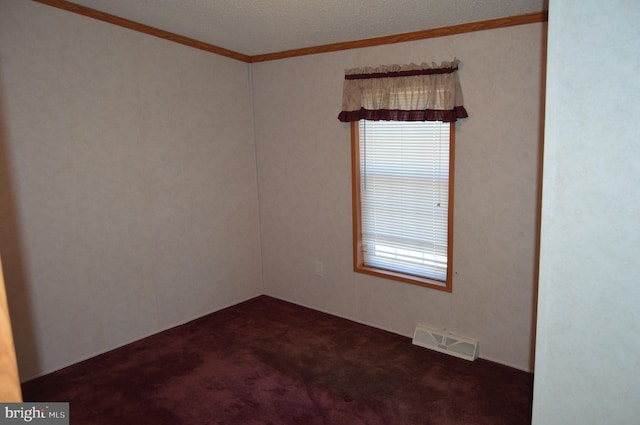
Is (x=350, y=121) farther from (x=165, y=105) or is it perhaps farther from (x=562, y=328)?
(x=562, y=328)

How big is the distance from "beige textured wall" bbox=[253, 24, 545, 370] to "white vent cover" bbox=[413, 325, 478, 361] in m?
0.07

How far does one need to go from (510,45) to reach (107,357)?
3.49 meters

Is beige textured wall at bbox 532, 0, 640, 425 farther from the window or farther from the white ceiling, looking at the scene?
the window

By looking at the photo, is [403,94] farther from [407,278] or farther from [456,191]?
[407,278]

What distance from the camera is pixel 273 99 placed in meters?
3.87

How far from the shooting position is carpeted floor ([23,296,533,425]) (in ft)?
7.78

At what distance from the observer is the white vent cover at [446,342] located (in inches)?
118

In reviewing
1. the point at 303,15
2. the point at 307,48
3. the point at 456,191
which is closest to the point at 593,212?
the point at 456,191

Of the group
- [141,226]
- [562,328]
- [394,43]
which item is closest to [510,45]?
[394,43]

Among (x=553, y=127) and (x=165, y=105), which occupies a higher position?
(x=165, y=105)

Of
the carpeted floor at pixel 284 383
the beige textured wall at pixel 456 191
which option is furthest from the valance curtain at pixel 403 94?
the carpeted floor at pixel 284 383

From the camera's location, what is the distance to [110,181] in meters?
2.98

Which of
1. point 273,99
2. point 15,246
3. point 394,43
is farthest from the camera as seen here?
point 273,99

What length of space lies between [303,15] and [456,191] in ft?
5.27
